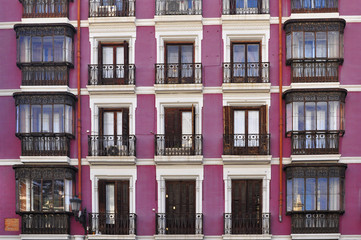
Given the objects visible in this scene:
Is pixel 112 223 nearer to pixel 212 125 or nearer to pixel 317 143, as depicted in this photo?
pixel 212 125

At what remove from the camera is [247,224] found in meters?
22.6

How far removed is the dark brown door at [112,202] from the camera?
22859mm

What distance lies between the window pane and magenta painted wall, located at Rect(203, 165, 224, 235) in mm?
5619

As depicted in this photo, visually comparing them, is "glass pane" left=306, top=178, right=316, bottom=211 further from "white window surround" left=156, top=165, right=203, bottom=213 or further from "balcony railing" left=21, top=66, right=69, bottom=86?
"balcony railing" left=21, top=66, right=69, bottom=86

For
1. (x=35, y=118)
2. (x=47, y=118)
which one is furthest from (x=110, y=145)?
(x=35, y=118)

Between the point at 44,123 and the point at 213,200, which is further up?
the point at 44,123

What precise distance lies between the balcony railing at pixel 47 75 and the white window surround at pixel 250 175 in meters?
7.76

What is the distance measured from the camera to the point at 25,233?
888 inches

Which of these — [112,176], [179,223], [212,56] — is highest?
[212,56]

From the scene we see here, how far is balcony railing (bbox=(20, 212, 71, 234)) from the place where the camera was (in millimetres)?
22547

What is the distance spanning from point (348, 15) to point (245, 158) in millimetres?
7372

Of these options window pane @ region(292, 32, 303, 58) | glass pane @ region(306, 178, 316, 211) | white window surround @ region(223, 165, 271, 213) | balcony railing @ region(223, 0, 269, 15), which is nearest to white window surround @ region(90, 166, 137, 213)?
white window surround @ region(223, 165, 271, 213)

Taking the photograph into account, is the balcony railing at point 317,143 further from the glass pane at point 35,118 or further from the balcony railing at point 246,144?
the glass pane at point 35,118

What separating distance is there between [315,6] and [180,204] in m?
9.97
